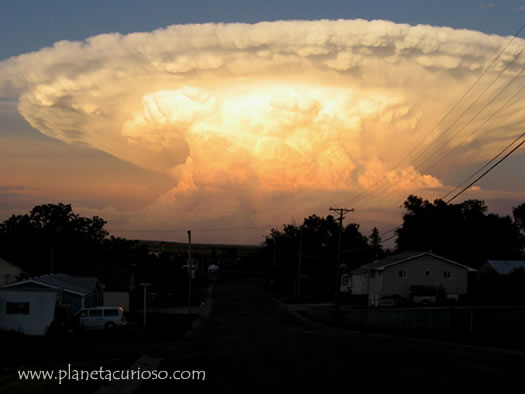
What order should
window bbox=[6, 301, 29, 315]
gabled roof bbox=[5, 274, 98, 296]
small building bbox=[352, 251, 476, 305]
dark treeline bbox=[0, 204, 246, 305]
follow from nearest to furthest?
window bbox=[6, 301, 29, 315] → gabled roof bbox=[5, 274, 98, 296] → small building bbox=[352, 251, 476, 305] → dark treeline bbox=[0, 204, 246, 305]

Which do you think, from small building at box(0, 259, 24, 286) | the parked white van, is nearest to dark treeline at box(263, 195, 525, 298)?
small building at box(0, 259, 24, 286)

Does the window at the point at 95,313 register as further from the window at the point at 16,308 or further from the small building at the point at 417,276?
the small building at the point at 417,276

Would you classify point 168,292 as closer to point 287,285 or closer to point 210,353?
point 287,285

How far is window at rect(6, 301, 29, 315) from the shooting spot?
137ft

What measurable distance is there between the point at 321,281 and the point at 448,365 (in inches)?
3497

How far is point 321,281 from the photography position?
4281 inches

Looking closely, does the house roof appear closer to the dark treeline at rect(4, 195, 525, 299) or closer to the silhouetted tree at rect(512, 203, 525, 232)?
the dark treeline at rect(4, 195, 525, 299)

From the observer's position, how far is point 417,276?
7656cm

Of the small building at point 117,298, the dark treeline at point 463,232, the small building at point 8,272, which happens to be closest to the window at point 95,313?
the small building at point 117,298

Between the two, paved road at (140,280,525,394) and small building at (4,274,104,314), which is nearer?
paved road at (140,280,525,394)

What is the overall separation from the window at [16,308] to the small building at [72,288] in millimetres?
1342

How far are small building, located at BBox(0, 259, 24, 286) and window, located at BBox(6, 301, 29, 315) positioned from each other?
3274 cm

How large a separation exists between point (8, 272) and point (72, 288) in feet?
89.6

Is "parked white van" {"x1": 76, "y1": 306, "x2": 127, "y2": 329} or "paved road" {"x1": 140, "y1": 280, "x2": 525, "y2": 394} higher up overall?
"paved road" {"x1": 140, "y1": 280, "x2": 525, "y2": 394}
